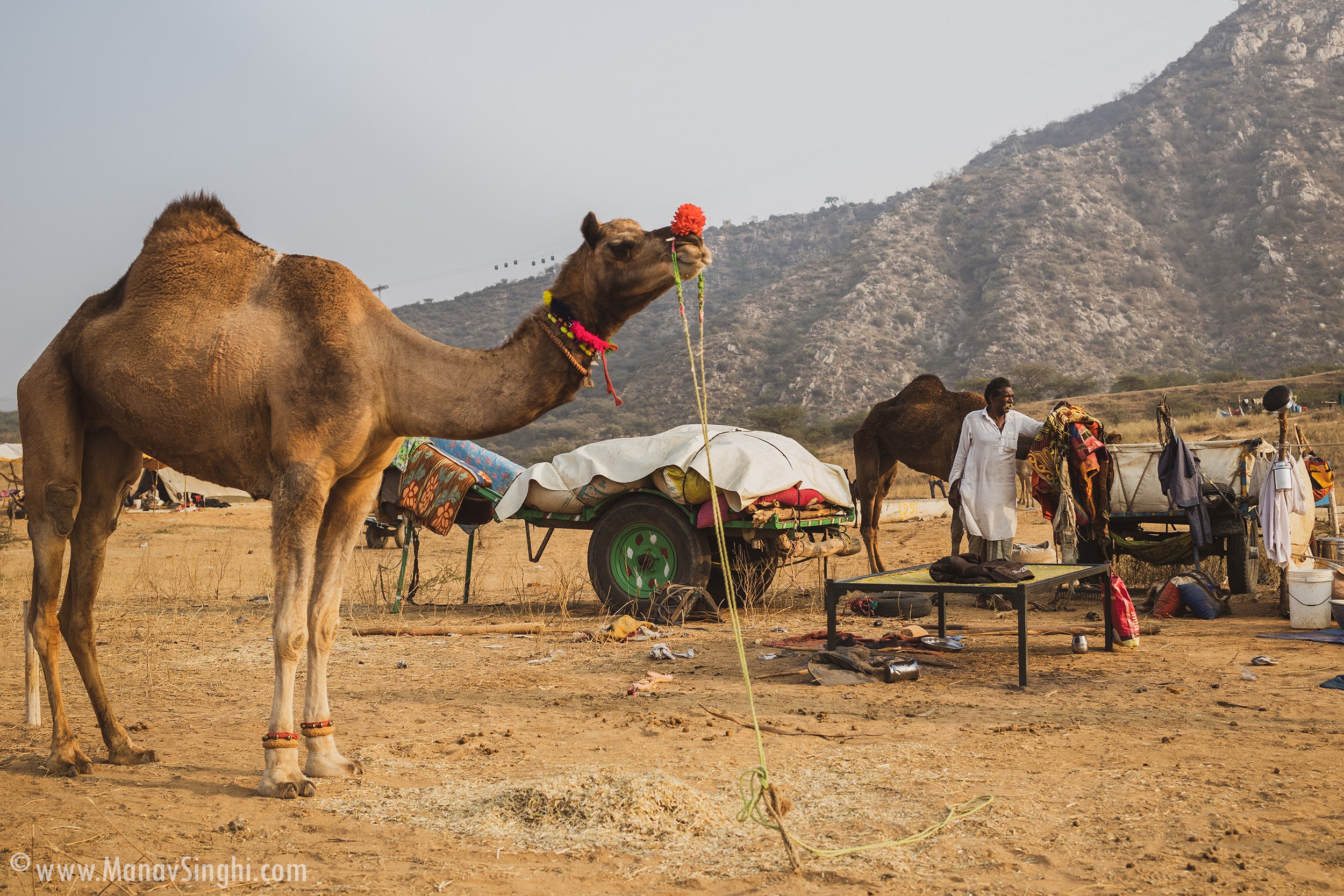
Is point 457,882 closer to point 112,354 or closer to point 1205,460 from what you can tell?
point 112,354

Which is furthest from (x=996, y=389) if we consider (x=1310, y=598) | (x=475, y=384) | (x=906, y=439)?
(x=475, y=384)

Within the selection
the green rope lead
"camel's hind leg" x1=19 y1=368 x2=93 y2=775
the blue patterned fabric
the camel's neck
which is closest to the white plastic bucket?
the green rope lead

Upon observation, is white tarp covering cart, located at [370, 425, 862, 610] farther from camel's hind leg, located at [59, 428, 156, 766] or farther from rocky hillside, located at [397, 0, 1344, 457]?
rocky hillside, located at [397, 0, 1344, 457]

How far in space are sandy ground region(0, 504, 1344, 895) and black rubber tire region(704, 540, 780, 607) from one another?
1.76 meters

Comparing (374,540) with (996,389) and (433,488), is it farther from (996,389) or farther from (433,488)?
(996,389)

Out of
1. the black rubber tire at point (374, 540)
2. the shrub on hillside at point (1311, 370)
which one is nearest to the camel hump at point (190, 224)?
the black rubber tire at point (374, 540)

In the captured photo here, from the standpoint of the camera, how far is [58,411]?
4980 mm

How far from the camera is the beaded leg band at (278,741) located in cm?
443

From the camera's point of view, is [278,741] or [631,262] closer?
[631,262]

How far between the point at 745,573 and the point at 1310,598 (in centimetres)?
507

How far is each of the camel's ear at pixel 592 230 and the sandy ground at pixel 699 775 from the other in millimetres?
2334

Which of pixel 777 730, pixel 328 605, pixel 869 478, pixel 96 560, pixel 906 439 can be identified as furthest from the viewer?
pixel 869 478

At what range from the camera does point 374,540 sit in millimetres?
19156

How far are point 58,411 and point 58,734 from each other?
1568mm
